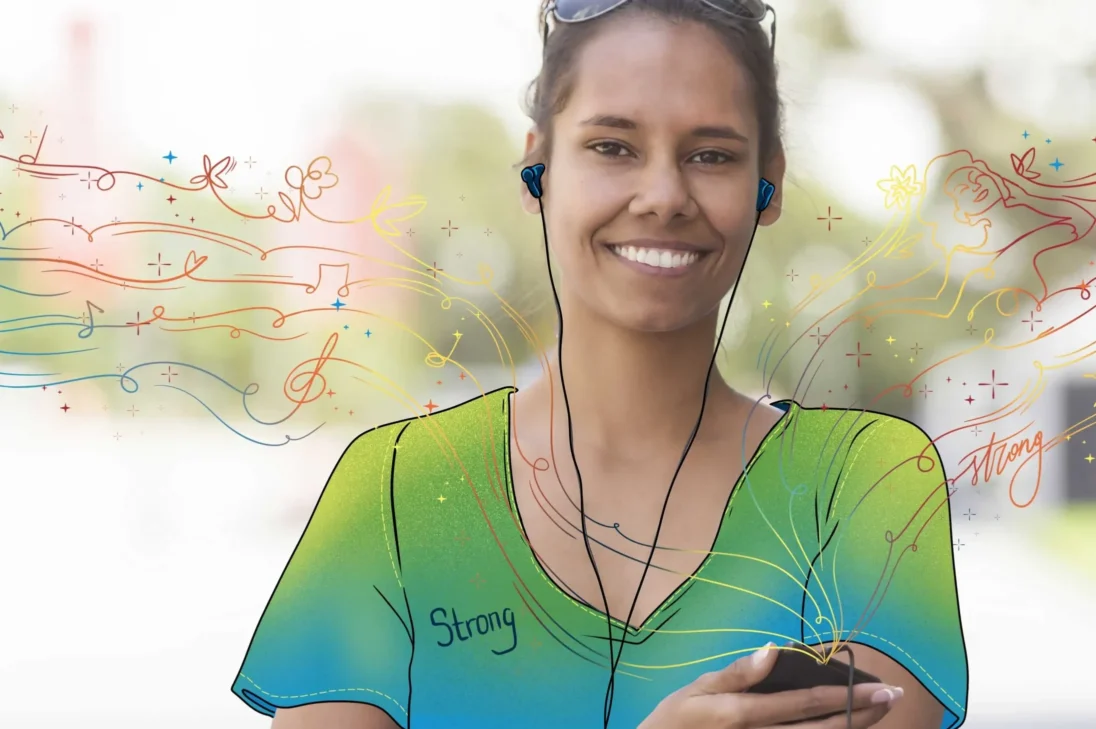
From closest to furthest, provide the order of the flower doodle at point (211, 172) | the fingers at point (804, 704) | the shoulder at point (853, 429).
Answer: the fingers at point (804, 704), the flower doodle at point (211, 172), the shoulder at point (853, 429)

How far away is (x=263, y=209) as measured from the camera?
2.25 m

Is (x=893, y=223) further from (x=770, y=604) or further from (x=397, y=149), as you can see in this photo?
(x=397, y=149)

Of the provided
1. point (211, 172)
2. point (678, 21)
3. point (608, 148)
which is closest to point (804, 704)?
point (608, 148)

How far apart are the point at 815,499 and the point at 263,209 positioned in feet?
4.85

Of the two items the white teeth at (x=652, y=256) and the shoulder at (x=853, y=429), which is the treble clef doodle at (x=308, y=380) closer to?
the white teeth at (x=652, y=256)

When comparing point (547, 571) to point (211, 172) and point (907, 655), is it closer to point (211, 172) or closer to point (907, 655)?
point (907, 655)

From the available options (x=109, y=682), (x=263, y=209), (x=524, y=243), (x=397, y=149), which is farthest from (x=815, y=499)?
(x=109, y=682)

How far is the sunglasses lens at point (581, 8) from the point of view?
2.19 meters

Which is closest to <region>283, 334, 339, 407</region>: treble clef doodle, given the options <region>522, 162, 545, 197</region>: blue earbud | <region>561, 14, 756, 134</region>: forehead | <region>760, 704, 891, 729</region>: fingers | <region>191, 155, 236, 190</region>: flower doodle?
<region>191, 155, 236, 190</region>: flower doodle

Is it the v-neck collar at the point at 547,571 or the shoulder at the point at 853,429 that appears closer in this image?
the v-neck collar at the point at 547,571

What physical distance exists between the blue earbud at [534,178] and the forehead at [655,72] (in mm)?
171

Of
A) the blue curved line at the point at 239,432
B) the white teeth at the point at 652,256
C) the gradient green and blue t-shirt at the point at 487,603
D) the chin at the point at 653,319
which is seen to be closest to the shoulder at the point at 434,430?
the gradient green and blue t-shirt at the point at 487,603

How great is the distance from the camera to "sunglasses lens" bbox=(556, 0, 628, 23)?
2.19m

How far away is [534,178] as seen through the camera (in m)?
2.27
